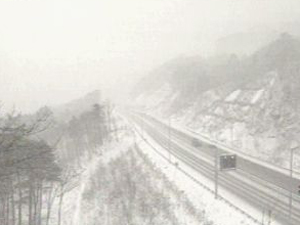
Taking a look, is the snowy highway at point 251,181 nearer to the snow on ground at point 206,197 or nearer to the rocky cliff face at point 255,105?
the snow on ground at point 206,197

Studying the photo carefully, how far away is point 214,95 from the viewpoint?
100875 millimetres

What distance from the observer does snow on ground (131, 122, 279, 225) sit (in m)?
40.0

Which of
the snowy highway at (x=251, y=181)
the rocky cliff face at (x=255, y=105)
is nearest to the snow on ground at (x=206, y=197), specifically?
the snowy highway at (x=251, y=181)

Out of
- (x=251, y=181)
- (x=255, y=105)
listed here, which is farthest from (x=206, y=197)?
(x=255, y=105)

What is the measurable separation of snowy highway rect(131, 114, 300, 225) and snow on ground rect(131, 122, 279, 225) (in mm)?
1254

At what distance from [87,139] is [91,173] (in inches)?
926

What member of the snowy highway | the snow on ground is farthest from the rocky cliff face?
the snow on ground

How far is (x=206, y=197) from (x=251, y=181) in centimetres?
816

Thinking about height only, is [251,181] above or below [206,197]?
above

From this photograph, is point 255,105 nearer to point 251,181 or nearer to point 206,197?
point 251,181

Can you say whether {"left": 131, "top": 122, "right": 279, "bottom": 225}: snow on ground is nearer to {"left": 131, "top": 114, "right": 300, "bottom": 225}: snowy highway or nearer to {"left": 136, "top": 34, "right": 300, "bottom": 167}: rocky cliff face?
{"left": 131, "top": 114, "right": 300, "bottom": 225}: snowy highway

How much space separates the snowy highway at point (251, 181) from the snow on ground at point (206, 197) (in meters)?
1.25

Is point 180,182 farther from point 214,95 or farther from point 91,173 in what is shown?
point 214,95

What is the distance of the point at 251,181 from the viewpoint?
51.7m
